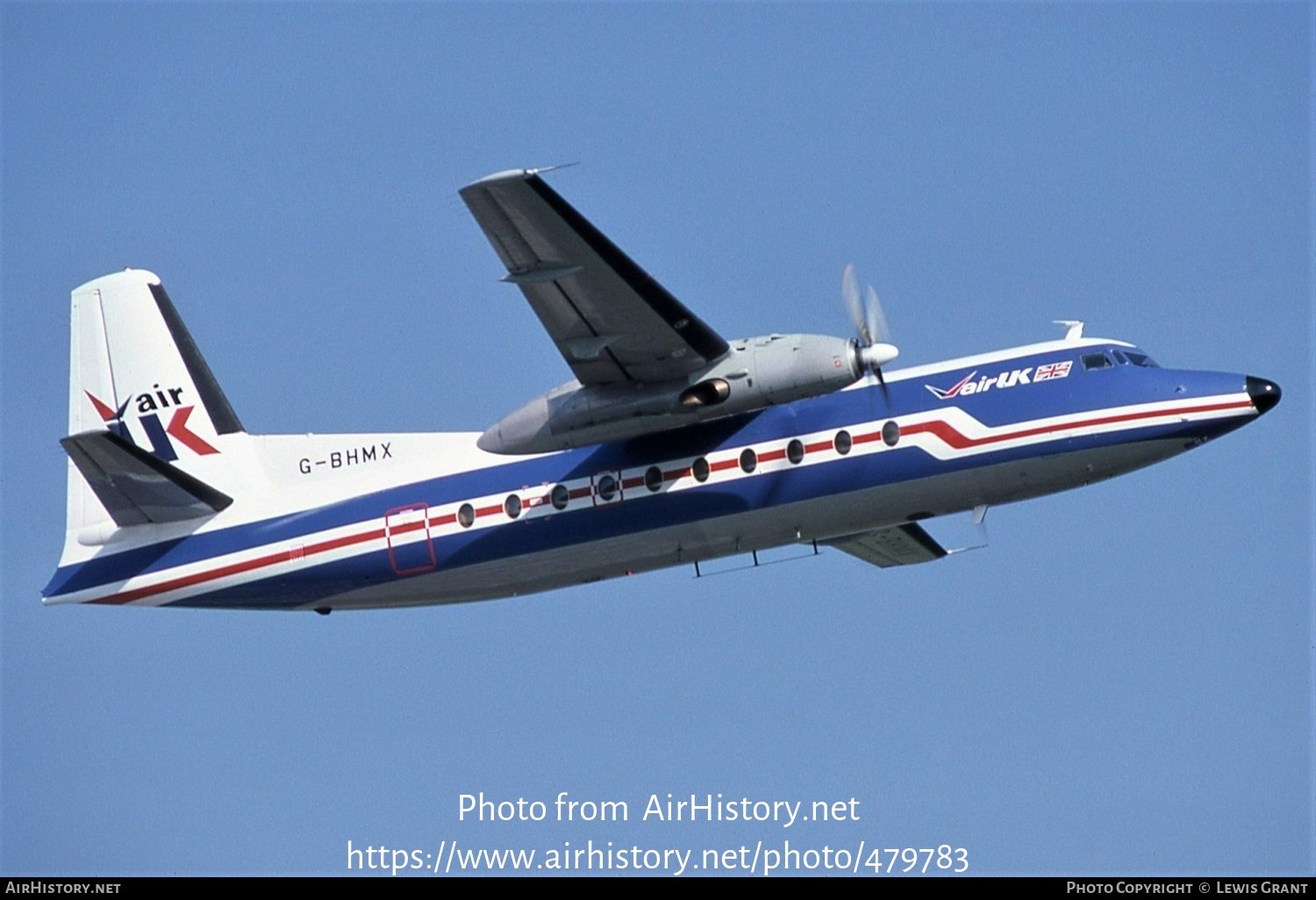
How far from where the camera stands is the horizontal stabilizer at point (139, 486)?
61.0 feet

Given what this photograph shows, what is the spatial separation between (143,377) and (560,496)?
21.6ft

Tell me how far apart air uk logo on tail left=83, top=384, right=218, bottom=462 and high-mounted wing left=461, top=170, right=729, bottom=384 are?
20.8 ft

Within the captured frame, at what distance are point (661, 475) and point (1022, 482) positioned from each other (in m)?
3.99

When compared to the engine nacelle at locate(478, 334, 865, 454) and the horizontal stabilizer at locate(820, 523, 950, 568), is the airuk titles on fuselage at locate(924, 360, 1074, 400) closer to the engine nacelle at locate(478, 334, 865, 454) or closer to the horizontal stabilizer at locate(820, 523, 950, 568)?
the engine nacelle at locate(478, 334, 865, 454)

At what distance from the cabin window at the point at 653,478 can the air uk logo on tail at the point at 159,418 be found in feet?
20.8

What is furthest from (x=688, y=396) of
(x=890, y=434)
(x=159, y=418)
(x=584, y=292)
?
(x=159, y=418)

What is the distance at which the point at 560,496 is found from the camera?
60.7 feet

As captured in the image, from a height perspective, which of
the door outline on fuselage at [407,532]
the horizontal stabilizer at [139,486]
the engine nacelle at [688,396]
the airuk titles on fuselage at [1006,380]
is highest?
the airuk titles on fuselage at [1006,380]

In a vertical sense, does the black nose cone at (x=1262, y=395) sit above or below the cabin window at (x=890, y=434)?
above

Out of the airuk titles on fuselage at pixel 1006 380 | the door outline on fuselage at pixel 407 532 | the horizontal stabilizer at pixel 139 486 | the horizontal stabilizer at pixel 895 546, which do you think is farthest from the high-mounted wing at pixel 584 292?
the horizontal stabilizer at pixel 139 486

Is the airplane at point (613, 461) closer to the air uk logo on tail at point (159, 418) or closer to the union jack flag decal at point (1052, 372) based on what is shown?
the union jack flag decal at point (1052, 372)

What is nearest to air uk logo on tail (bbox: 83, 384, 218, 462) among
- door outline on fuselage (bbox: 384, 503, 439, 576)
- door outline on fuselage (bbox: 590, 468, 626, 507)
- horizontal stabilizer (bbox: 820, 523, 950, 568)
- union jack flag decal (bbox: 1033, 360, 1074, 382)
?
door outline on fuselage (bbox: 384, 503, 439, 576)
